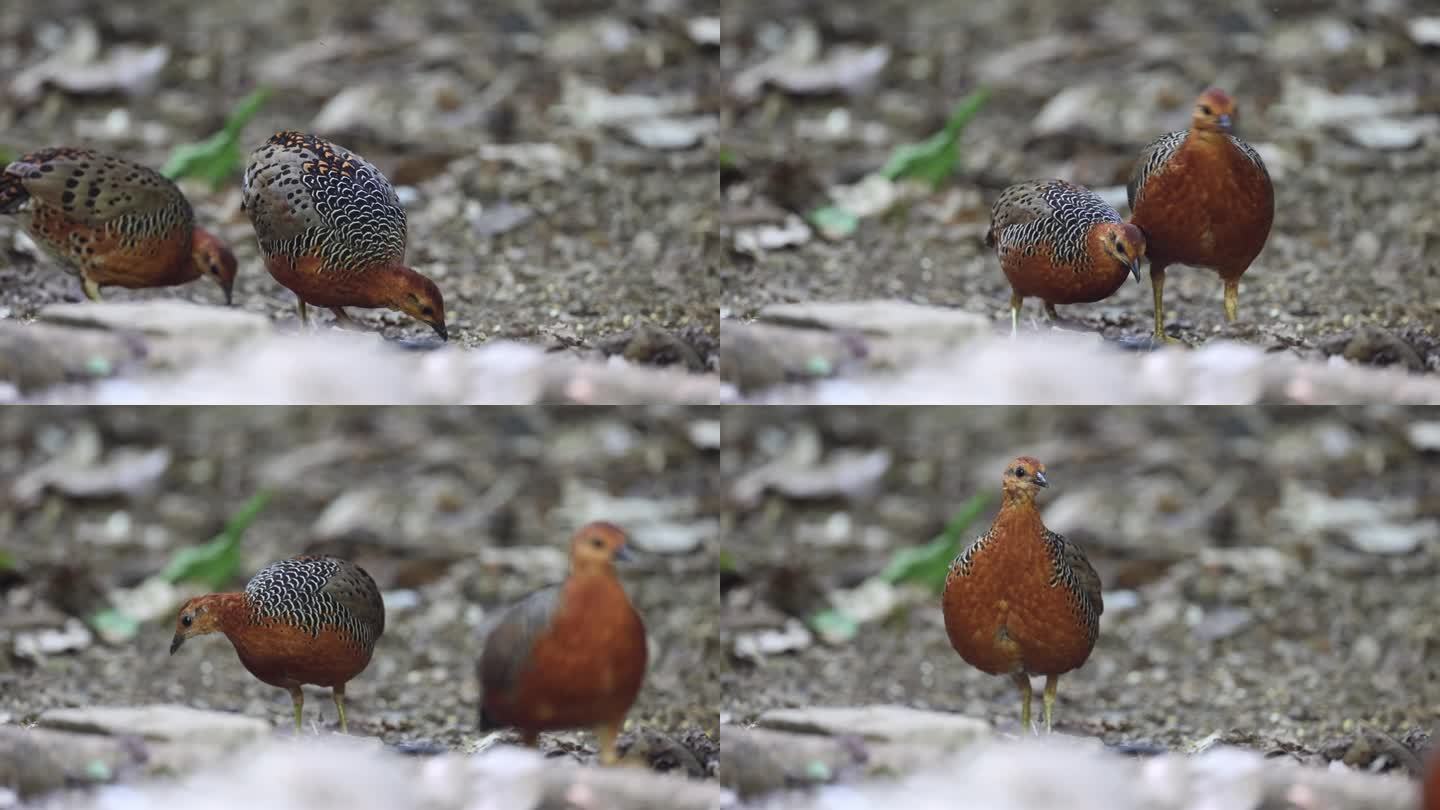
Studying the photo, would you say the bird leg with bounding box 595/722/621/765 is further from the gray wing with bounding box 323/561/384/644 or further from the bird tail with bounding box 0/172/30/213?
the bird tail with bounding box 0/172/30/213

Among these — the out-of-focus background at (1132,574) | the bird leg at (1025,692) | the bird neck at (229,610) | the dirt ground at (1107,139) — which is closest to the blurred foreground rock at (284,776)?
the bird neck at (229,610)

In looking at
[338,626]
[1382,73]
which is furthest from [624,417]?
[1382,73]

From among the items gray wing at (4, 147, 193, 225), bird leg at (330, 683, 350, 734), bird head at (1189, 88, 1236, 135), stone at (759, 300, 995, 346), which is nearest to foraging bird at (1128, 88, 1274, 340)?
bird head at (1189, 88, 1236, 135)

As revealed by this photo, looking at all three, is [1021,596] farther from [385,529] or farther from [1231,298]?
[385,529]

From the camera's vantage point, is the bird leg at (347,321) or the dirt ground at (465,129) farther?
the dirt ground at (465,129)

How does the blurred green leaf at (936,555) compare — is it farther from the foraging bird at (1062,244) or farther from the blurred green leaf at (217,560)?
the blurred green leaf at (217,560)

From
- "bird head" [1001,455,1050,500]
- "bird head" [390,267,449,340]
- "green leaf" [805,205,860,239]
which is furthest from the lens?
"green leaf" [805,205,860,239]
